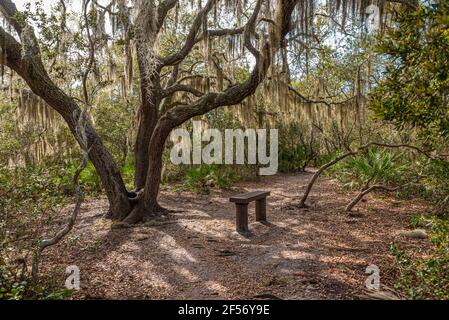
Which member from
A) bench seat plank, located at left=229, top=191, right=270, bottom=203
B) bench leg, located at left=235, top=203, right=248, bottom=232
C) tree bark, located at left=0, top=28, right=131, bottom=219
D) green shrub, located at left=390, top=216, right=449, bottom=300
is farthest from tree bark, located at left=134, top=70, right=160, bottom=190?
green shrub, located at left=390, top=216, right=449, bottom=300

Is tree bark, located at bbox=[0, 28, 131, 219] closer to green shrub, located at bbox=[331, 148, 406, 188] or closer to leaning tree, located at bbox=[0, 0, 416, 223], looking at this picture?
leaning tree, located at bbox=[0, 0, 416, 223]

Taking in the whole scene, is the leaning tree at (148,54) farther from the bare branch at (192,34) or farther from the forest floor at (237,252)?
the forest floor at (237,252)

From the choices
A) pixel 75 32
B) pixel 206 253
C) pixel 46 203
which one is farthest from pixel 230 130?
pixel 46 203

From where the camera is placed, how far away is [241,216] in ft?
18.5

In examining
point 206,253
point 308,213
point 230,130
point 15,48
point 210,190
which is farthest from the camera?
point 230,130

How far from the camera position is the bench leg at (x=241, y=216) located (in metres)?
5.58

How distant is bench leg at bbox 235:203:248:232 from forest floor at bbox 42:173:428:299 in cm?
23

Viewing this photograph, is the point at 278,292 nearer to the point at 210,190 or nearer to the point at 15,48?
the point at 15,48

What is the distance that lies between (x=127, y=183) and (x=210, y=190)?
234 cm

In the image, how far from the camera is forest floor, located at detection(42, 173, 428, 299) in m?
3.60

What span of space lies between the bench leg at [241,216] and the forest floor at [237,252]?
0.23 metres

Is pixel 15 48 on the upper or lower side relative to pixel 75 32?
lower
